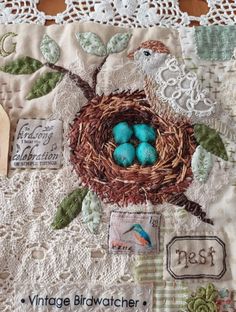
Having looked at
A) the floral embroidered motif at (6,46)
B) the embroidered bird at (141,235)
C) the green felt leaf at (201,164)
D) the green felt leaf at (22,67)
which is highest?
the floral embroidered motif at (6,46)

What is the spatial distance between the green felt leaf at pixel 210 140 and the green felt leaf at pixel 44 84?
0.21 metres

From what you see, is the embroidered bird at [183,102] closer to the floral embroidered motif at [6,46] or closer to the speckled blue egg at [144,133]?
the speckled blue egg at [144,133]

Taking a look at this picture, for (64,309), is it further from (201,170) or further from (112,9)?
(112,9)

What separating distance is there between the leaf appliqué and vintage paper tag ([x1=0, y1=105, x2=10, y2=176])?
0.39 ft

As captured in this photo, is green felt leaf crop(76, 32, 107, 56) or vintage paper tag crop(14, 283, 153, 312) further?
green felt leaf crop(76, 32, 107, 56)

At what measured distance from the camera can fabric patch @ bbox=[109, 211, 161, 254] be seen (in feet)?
2.19

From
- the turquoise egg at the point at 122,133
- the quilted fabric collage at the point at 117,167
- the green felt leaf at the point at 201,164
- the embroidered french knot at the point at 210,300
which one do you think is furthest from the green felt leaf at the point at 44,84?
the embroidered french knot at the point at 210,300

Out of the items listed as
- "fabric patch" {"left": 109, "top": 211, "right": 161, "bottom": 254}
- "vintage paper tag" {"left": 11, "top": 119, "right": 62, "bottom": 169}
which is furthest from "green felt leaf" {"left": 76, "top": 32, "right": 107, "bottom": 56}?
"fabric patch" {"left": 109, "top": 211, "right": 161, "bottom": 254}

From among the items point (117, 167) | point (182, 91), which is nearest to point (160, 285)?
point (117, 167)

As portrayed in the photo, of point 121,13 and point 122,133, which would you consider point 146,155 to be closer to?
point 122,133

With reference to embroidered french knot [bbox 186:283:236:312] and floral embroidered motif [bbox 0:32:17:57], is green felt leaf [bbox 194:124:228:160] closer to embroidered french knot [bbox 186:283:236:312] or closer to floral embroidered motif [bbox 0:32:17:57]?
embroidered french knot [bbox 186:283:236:312]

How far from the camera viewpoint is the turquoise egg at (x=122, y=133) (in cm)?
70

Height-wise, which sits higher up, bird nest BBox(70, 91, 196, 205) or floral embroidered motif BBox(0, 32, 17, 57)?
floral embroidered motif BBox(0, 32, 17, 57)

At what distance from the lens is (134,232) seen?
0.67 m
